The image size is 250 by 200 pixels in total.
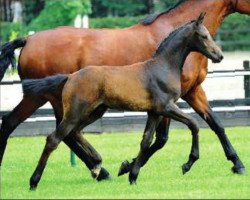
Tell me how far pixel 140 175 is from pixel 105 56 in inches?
58.8

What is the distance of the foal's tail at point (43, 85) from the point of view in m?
12.8

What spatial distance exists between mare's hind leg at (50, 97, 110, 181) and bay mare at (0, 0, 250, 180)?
20 mm

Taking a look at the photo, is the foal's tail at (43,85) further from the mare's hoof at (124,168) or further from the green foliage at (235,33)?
the green foliage at (235,33)

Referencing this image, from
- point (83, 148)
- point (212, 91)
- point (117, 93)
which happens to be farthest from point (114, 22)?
point (117, 93)

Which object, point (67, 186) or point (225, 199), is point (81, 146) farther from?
point (225, 199)

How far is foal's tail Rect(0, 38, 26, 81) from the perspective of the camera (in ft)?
48.1

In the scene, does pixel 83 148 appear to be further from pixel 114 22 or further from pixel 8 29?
pixel 8 29

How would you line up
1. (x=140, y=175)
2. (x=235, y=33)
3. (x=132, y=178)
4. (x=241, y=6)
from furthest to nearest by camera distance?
(x=235, y=33) < (x=241, y=6) < (x=140, y=175) < (x=132, y=178)

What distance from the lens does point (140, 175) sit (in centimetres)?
1412

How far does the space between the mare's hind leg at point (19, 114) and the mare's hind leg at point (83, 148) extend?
0.30 meters

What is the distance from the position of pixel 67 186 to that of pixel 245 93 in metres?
8.11

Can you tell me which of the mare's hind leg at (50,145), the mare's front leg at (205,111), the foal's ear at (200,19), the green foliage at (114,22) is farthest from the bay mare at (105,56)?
the green foliage at (114,22)

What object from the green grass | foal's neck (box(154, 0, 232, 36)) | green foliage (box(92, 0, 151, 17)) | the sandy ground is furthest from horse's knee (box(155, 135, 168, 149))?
green foliage (box(92, 0, 151, 17))

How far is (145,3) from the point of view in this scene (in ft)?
140
